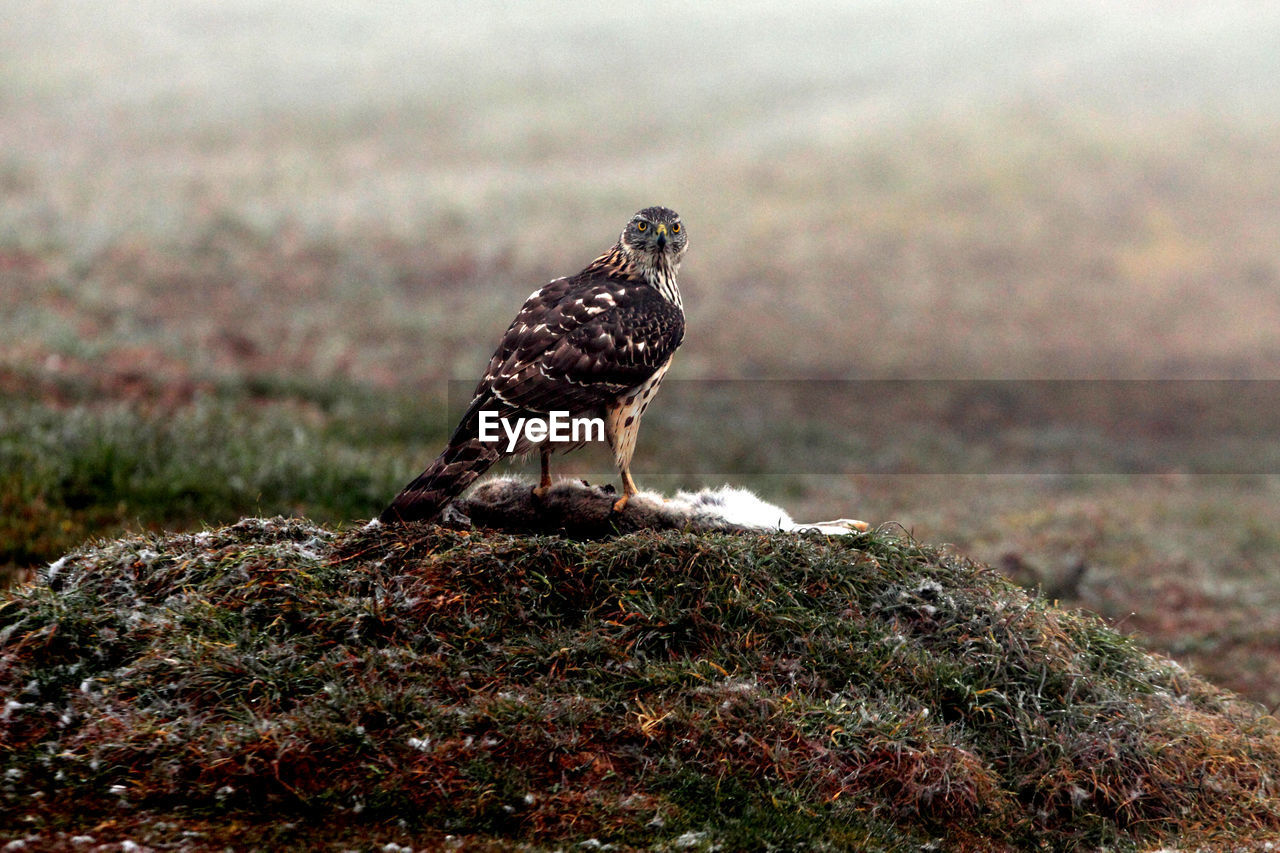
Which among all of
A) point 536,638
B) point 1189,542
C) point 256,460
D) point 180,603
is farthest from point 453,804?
point 1189,542

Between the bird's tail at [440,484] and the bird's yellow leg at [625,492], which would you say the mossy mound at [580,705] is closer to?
the bird's tail at [440,484]

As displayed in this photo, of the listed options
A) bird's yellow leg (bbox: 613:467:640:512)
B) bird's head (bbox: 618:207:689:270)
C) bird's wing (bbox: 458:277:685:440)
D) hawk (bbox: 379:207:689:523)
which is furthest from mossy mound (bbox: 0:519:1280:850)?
bird's head (bbox: 618:207:689:270)

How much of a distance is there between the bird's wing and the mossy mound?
3.15 feet

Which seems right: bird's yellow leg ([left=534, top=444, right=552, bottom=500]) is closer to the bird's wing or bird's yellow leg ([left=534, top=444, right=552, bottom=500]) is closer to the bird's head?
the bird's wing

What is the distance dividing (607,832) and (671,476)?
10.6 meters

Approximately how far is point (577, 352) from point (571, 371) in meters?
0.13

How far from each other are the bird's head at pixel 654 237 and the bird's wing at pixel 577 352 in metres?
0.49

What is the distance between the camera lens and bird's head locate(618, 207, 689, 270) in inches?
323

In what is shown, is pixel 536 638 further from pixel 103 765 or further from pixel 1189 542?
pixel 1189 542

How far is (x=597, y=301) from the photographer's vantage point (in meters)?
7.75

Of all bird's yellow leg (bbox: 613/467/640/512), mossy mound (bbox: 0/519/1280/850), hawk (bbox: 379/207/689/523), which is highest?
hawk (bbox: 379/207/689/523)

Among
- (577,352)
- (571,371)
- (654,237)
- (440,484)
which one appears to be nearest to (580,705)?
(440,484)

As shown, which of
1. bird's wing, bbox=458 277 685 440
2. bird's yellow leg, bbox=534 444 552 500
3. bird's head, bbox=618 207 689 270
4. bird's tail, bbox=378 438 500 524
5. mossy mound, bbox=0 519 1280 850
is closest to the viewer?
mossy mound, bbox=0 519 1280 850

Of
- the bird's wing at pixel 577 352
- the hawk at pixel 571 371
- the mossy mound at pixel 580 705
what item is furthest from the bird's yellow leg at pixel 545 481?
the mossy mound at pixel 580 705
